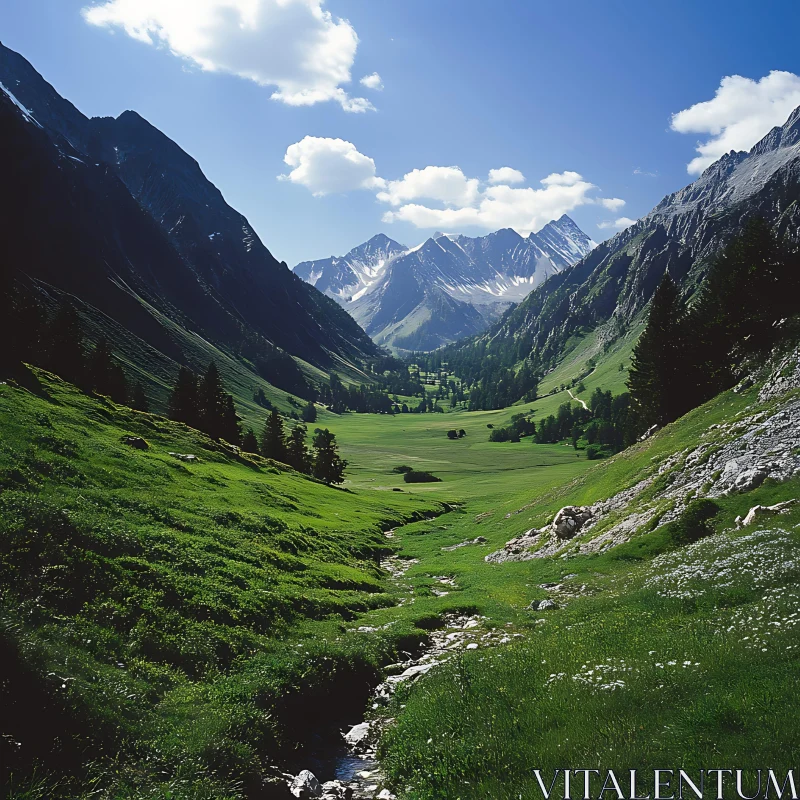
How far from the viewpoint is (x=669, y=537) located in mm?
25531

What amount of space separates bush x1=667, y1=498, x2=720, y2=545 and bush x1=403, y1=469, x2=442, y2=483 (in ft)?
351

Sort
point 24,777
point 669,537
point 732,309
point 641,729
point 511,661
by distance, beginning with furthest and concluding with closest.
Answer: point 732,309
point 669,537
point 511,661
point 641,729
point 24,777

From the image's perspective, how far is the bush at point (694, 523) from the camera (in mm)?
24312

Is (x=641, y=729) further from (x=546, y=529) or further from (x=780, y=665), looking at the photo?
(x=546, y=529)

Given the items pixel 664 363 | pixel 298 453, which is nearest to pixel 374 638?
pixel 664 363

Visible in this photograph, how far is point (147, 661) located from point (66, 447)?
19.8m

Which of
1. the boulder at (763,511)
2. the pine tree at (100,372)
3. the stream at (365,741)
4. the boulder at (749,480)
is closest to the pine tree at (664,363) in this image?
the boulder at (749,480)

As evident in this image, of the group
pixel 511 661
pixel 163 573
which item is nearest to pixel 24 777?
pixel 163 573

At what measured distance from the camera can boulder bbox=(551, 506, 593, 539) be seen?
114 ft

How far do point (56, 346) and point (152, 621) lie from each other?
7744cm

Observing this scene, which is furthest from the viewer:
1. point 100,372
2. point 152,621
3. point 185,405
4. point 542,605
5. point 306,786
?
point 185,405

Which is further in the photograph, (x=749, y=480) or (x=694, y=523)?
(x=749, y=480)

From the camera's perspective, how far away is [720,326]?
51312 millimetres

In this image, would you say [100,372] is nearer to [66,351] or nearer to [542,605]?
[66,351]
